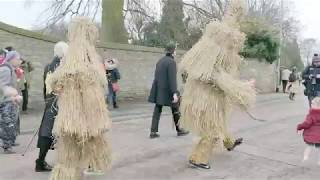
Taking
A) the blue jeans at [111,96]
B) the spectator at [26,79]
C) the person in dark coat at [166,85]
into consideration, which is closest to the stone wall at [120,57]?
the spectator at [26,79]

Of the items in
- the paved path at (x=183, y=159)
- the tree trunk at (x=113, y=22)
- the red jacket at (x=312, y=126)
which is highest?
the tree trunk at (x=113, y=22)

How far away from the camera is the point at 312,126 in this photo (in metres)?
8.10

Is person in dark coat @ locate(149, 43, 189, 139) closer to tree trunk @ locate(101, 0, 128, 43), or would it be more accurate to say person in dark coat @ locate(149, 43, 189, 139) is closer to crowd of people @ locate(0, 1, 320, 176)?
crowd of people @ locate(0, 1, 320, 176)

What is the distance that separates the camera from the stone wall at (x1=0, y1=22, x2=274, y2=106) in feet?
49.8

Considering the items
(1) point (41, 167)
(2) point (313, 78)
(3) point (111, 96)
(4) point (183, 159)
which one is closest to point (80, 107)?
(1) point (41, 167)

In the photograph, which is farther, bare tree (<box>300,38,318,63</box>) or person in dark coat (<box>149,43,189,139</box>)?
bare tree (<box>300,38,318,63</box>)

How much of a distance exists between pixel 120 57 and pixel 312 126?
12.0 m

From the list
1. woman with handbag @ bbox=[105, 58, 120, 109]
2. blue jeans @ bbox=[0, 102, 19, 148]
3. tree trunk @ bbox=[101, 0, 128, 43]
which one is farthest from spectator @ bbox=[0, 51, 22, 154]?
tree trunk @ bbox=[101, 0, 128, 43]

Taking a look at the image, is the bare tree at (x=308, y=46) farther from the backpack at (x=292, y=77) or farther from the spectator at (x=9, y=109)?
the spectator at (x=9, y=109)

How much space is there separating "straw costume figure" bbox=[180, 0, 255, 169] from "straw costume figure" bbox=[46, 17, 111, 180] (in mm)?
1658

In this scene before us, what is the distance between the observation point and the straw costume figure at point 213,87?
7.43m

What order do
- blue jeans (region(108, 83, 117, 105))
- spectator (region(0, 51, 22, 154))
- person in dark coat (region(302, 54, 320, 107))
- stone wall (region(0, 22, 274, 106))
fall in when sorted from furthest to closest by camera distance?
blue jeans (region(108, 83, 117, 105))
stone wall (region(0, 22, 274, 106))
person in dark coat (region(302, 54, 320, 107))
spectator (region(0, 51, 22, 154))

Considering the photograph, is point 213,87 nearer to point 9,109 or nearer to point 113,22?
point 9,109

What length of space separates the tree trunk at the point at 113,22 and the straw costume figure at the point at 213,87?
14.9m
